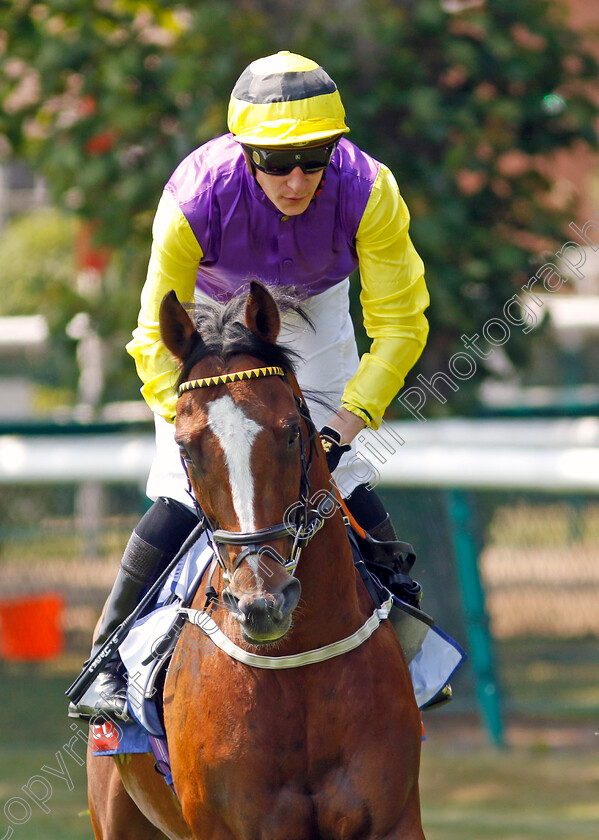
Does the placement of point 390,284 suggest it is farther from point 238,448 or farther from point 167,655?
point 167,655

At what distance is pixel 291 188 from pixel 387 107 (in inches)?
150

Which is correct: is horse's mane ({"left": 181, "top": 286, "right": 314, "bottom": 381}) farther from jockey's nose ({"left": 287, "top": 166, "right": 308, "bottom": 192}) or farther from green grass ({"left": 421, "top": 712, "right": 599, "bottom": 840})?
green grass ({"left": 421, "top": 712, "right": 599, "bottom": 840})

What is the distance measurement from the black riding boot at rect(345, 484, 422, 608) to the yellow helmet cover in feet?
3.36

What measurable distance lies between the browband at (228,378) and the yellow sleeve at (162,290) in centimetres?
20

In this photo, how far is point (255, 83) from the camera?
10.2 ft

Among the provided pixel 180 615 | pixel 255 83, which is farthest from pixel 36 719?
pixel 255 83

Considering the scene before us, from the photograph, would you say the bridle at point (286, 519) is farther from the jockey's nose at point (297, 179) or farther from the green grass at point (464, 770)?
the green grass at point (464, 770)

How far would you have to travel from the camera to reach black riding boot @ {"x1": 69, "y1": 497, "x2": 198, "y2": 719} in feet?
11.1

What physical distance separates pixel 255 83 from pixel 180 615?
1.39 m

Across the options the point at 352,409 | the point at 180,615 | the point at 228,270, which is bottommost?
the point at 180,615

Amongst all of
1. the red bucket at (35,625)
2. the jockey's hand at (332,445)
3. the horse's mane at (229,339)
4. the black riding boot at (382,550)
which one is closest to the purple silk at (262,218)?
the horse's mane at (229,339)

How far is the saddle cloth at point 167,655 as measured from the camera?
3121mm

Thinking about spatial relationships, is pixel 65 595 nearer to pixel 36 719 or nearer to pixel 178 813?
pixel 36 719

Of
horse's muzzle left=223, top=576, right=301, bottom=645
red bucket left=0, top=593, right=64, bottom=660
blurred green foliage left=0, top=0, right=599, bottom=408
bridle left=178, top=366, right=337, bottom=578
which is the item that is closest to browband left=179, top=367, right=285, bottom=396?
bridle left=178, top=366, right=337, bottom=578
